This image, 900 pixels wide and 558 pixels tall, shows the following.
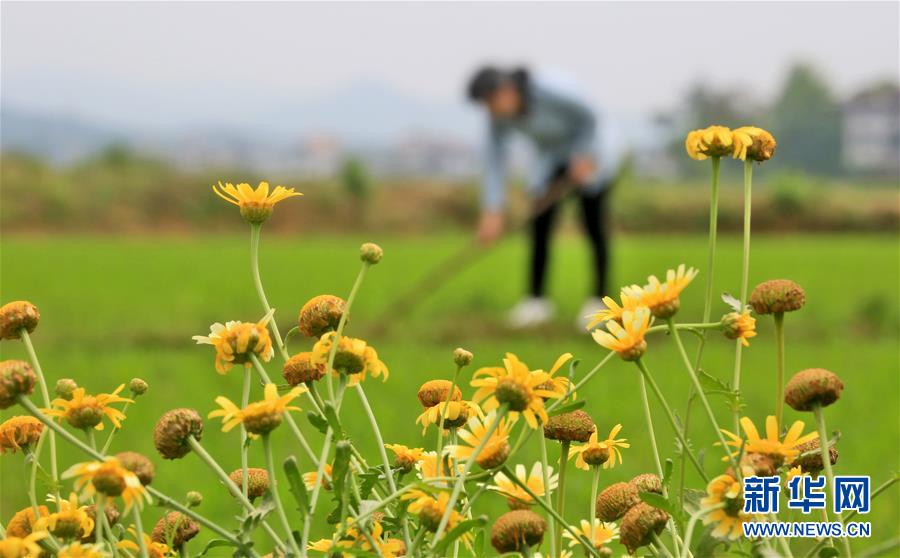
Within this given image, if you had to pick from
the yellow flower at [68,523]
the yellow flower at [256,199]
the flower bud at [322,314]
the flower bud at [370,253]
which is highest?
the yellow flower at [256,199]

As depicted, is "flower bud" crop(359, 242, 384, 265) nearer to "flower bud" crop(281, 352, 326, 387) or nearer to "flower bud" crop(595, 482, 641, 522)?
"flower bud" crop(281, 352, 326, 387)

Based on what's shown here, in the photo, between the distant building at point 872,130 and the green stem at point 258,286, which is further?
the distant building at point 872,130

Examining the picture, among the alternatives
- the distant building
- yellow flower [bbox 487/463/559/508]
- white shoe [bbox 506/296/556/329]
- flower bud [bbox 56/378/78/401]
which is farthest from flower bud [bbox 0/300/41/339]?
the distant building

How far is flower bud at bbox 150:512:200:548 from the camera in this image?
1.53ft

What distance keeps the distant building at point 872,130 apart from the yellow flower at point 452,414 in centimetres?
4240

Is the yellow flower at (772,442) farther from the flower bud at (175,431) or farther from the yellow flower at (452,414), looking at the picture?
the flower bud at (175,431)

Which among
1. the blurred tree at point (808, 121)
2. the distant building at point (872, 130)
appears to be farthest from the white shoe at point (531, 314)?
the distant building at point (872, 130)

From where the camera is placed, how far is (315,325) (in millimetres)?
476

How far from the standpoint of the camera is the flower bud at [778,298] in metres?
0.48

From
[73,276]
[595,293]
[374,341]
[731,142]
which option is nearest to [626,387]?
[595,293]

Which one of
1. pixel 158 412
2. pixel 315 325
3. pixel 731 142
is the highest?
pixel 731 142

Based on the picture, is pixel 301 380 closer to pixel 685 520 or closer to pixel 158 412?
pixel 685 520

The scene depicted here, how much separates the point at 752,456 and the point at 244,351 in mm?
229

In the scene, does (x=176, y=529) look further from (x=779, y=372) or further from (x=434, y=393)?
(x=779, y=372)
